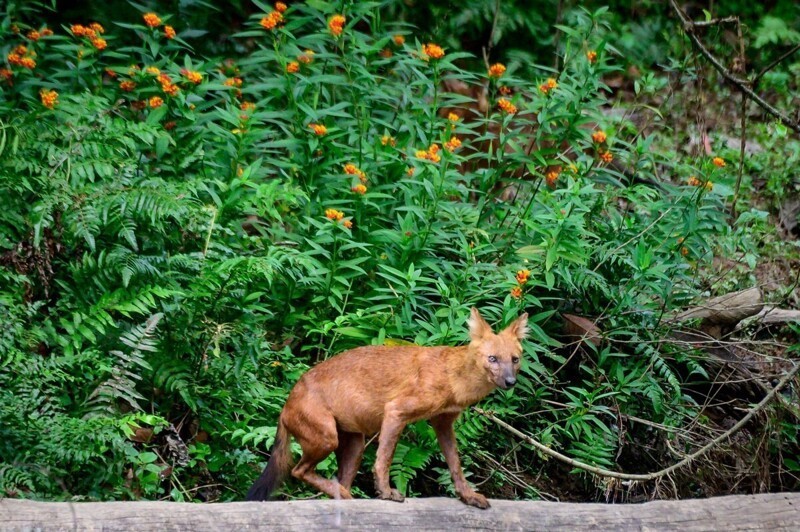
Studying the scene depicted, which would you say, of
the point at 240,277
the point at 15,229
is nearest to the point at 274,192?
the point at 240,277

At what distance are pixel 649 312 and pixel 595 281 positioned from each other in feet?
2.22

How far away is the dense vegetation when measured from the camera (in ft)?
19.9

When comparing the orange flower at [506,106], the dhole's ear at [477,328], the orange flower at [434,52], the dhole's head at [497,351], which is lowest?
the dhole's head at [497,351]

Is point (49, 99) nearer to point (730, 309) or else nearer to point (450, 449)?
point (450, 449)

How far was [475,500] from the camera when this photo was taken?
205 inches

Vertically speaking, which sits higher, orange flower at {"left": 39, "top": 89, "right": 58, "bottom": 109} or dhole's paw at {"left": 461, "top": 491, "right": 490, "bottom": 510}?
orange flower at {"left": 39, "top": 89, "right": 58, "bottom": 109}

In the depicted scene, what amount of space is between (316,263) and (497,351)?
1.64 metres

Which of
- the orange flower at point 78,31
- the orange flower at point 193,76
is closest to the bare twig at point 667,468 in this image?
the orange flower at point 193,76

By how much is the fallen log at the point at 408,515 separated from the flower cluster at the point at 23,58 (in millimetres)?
3770

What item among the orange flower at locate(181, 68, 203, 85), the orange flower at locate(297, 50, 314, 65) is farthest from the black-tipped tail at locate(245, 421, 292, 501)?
the orange flower at locate(297, 50, 314, 65)

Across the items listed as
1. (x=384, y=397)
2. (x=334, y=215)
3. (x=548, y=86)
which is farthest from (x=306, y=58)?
(x=384, y=397)

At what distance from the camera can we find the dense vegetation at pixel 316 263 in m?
6.05

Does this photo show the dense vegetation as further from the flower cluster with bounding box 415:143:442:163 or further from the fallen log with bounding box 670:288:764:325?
the fallen log with bounding box 670:288:764:325

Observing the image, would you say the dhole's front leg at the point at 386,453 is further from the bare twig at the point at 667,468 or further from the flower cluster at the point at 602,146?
the flower cluster at the point at 602,146
